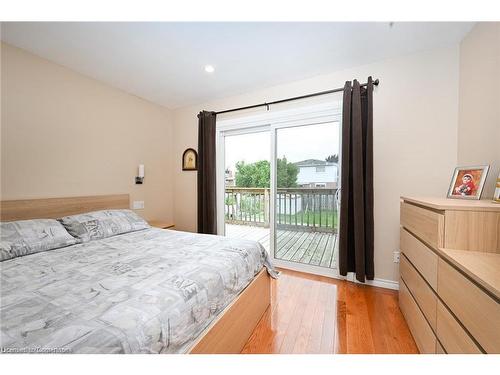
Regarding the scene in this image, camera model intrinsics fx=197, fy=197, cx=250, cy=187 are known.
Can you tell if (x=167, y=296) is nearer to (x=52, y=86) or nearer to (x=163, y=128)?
(x=52, y=86)

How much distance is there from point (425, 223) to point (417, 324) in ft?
2.34

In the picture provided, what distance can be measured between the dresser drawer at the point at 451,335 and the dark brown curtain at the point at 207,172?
2555 mm

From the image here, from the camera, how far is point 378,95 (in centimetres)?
215

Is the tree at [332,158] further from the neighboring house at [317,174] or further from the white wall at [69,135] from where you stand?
the white wall at [69,135]

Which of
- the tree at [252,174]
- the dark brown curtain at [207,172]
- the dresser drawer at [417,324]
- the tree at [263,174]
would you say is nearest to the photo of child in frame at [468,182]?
the dresser drawer at [417,324]

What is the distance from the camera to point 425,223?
49.9 inches

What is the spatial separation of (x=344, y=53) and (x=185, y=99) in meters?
2.28

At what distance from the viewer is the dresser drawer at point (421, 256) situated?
116cm

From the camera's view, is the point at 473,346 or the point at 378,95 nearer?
the point at 473,346

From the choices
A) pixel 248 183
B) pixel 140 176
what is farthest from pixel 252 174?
pixel 140 176

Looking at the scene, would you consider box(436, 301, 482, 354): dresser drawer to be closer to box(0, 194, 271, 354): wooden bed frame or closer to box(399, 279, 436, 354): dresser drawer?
box(399, 279, 436, 354): dresser drawer

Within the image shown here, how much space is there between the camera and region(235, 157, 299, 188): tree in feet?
8.99
